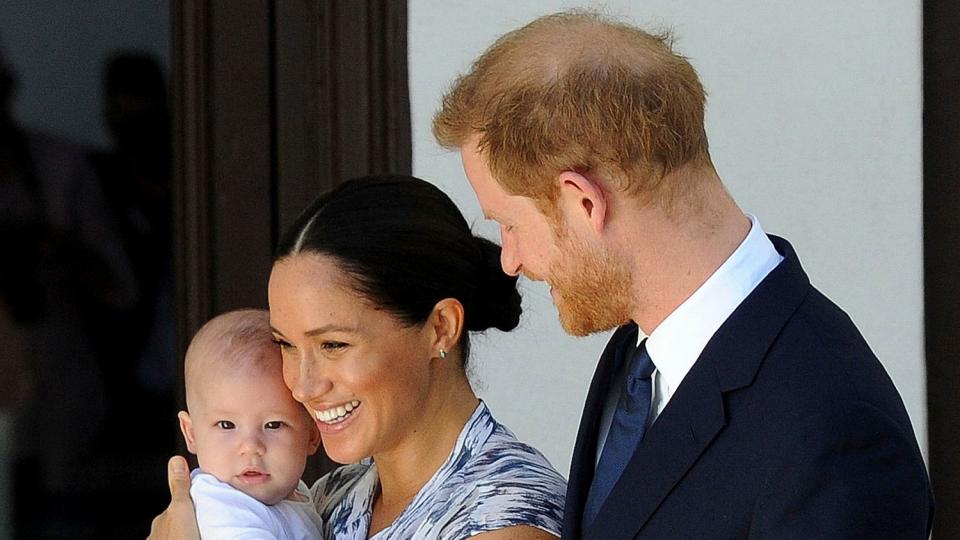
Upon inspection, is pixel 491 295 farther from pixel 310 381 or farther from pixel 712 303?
pixel 712 303

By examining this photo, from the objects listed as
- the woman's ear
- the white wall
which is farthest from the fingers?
the white wall

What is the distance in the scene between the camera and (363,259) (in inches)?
81.4

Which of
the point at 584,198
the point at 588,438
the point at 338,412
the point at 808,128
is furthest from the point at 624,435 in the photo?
the point at 808,128

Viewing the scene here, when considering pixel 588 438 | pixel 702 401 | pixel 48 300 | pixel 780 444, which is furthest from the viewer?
pixel 48 300

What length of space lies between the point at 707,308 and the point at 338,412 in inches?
23.2

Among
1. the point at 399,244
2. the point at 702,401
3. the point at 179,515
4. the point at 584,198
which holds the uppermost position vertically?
the point at 584,198

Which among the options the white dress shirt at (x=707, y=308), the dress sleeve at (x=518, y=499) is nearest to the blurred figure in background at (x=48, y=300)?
the dress sleeve at (x=518, y=499)

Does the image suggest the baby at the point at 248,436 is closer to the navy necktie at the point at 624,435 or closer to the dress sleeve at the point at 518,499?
the dress sleeve at the point at 518,499

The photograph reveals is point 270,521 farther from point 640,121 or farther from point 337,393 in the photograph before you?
point 640,121

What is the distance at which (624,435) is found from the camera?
1.87m

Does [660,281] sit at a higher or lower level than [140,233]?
higher

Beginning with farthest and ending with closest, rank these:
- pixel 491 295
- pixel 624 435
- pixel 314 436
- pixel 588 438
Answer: pixel 314 436 → pixel 491 295 → pixel 588 438 → pixel 624 435

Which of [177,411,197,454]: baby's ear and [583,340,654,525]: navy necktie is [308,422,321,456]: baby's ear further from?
[583,340,654,525]: navy necktie

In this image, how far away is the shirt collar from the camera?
175 cm
